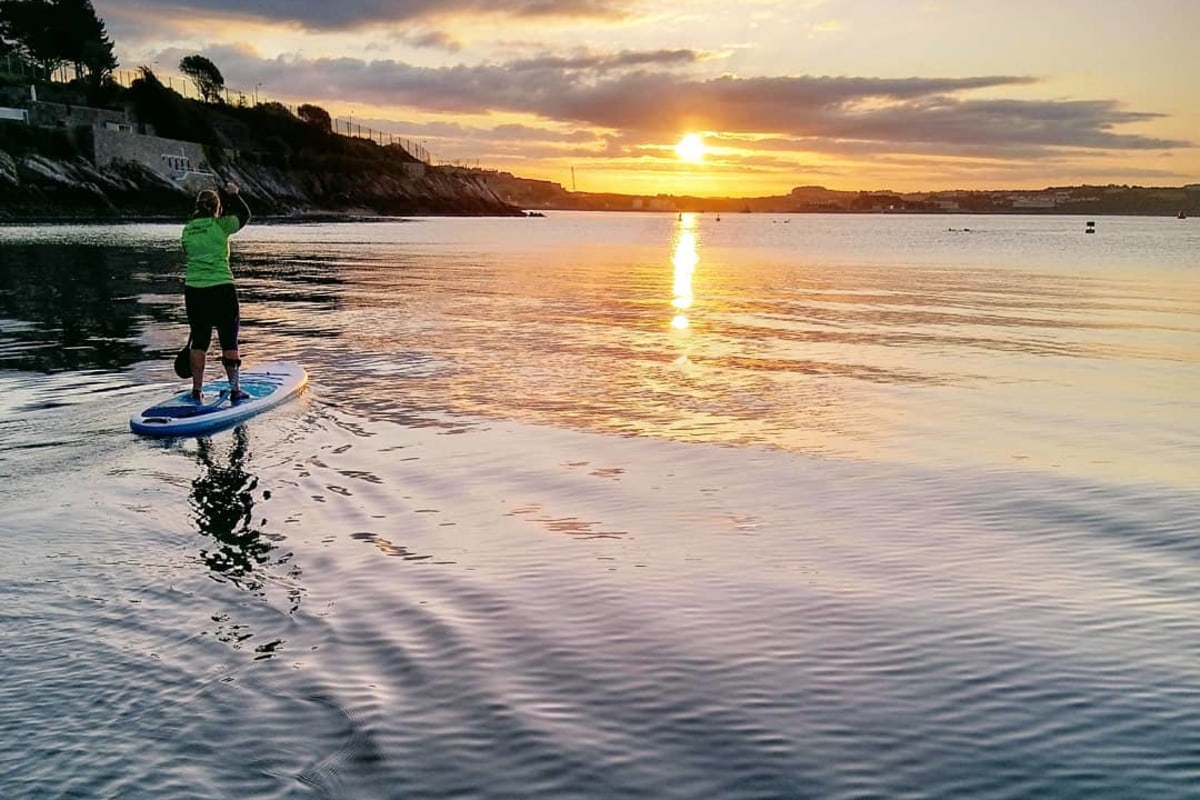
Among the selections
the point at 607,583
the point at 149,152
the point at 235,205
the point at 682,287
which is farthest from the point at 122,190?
the point at 607,583

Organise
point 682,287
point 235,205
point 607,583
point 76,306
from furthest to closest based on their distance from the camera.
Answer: point 682,287
point 76,306
point 235,205
point 607,583

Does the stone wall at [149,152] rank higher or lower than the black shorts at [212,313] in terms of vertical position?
higher

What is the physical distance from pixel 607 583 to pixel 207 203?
770cm

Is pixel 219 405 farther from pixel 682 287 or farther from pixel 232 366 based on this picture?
pixel 682 287

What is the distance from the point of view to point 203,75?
180 meters

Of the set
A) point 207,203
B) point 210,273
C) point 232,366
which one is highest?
point 207,203

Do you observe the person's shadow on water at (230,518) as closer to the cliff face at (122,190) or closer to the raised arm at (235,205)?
the raised arm at (235,205)

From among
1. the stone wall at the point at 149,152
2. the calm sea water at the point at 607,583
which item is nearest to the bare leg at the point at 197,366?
the calm sea water at the point at 607,583

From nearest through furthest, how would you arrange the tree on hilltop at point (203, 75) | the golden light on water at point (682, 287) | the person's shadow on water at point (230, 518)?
the person's shadow on water at point (230, 518)
the golden light on water at point (682, 287)
the tree on hilltop at point (203, 75)

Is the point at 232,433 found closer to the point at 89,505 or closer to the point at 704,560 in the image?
the point at 89,505

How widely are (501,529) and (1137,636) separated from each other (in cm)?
471

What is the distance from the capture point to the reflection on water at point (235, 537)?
5910 mm

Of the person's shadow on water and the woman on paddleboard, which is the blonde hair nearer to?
the woman on paddleboard

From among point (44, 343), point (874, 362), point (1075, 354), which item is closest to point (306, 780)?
point (874, 362)
